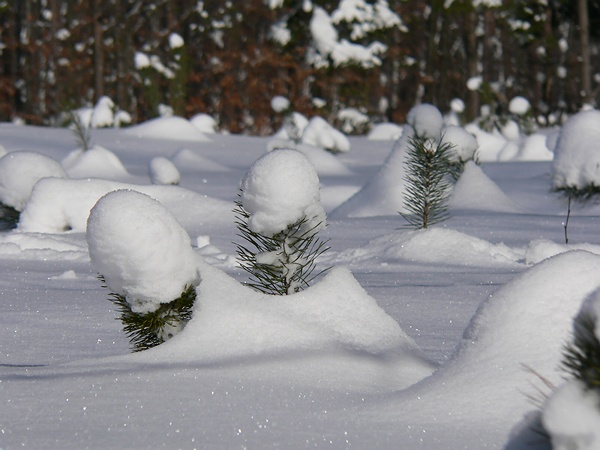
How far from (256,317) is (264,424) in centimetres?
56

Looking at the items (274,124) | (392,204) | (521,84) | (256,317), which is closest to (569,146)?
(392,204)

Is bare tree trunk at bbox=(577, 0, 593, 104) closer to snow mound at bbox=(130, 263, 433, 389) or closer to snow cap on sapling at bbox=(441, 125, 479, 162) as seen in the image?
snow cap on sapling at bbox=(441, 125, 479, 162)

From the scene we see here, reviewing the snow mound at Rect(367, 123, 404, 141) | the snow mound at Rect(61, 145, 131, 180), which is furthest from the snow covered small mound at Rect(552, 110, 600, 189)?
the snow mound at Rect(367, 123, 404, 141)

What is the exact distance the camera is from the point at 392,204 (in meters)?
6.78

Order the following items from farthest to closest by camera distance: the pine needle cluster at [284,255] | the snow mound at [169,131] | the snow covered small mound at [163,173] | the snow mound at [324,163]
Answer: the snow mound at [169,131], the snow mound at [324,163], the snow covered small mound at [163,173], the pine needle cluster at [284,255]

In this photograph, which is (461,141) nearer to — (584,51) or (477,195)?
(477,195)

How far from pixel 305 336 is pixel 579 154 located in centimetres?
310

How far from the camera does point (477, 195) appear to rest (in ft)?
22.7

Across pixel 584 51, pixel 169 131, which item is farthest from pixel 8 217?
pixel 584 51

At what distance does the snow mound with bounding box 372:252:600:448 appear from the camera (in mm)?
1723

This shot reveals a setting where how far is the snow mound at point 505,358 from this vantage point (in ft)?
5.65

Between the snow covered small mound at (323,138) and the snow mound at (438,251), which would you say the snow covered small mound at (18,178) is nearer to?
the snow mound at (438,251)

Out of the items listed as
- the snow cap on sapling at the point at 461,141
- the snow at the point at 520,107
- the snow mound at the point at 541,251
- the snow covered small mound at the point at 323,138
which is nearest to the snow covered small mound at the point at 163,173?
the snow cap on sapling at the point at 461,141

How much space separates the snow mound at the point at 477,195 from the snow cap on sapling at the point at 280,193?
439 centimetres
